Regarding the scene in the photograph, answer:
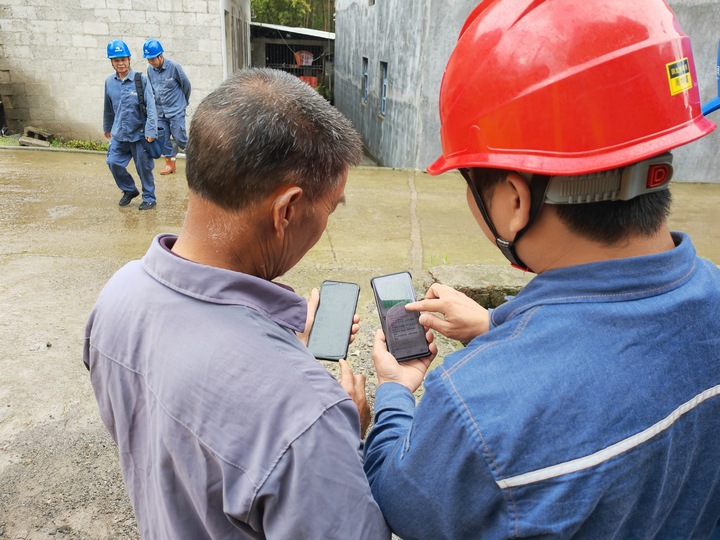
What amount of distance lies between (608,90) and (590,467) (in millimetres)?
607

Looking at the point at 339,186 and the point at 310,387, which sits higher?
the point at 339,186

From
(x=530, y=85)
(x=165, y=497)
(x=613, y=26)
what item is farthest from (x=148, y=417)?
(x=613, y=26)

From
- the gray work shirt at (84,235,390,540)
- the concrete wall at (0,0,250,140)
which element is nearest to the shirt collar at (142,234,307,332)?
the gray work shirt at (84,235,390,540)

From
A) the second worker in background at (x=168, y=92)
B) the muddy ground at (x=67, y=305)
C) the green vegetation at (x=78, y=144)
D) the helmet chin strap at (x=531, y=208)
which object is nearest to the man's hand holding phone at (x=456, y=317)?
the helmet chin strap at (x=531, y=208)

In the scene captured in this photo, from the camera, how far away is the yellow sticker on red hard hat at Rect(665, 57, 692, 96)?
3.06 ft

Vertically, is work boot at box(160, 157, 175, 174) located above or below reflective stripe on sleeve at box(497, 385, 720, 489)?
below

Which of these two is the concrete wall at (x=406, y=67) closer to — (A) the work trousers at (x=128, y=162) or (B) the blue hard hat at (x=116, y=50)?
(A) the work trousers at (x=128, y=162)

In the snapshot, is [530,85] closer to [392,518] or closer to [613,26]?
[613,26]

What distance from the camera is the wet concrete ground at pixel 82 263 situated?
238 cm

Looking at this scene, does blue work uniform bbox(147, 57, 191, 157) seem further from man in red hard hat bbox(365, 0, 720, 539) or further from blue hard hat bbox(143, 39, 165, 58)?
man in red hard hat bbox(365, 0, 720, 539)

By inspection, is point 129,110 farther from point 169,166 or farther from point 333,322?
point 333,322

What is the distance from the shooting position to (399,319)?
172cm

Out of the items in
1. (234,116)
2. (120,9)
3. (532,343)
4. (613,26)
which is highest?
(120,9)

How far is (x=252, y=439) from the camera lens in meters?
0.92
